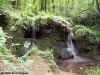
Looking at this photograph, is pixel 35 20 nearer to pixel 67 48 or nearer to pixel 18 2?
pixel 67 48

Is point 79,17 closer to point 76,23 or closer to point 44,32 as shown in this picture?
point 76,23

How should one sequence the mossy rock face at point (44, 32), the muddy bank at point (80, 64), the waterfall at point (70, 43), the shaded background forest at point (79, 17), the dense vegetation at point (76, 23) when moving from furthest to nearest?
the waterfall at point (70, 43) < the shaded background forest at point (79, 17) < the mossy rock face at point (44, 32) < the dense vegetation at point (76, 23) < the muddy bank at point (80, 64)

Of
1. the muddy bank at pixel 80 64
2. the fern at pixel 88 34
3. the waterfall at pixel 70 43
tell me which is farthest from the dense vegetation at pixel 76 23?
the muddy bank at pixel 80 64

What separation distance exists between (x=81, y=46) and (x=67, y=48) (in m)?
1.60

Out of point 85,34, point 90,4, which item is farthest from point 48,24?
point 90,4

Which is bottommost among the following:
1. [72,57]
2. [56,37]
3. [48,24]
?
[72,57]

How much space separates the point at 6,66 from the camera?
5.65 meters

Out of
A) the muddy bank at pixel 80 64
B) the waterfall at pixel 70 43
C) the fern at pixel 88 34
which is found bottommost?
the muddy bank at pixel 80 64

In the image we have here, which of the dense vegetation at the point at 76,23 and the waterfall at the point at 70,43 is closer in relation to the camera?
the dense vegetation at the point at 76,23

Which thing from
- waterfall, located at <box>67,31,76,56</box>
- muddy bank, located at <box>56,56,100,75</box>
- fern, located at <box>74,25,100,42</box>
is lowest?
muddy bank, located at <box>56,56,100,75</box>

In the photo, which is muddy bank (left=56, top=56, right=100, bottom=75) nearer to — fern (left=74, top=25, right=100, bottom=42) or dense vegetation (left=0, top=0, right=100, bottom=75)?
dense vegetation (left=0, top=0, right=100, bottom=75)

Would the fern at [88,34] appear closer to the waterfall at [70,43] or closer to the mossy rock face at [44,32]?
the waterfall at [70,43]

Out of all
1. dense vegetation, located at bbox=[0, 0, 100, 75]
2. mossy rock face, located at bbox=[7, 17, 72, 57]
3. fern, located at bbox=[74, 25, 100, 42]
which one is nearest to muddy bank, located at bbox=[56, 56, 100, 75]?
dense vegetation, located at bbox=[0, 0, 100, 75]

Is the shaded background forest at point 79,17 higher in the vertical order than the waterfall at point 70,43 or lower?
higher
